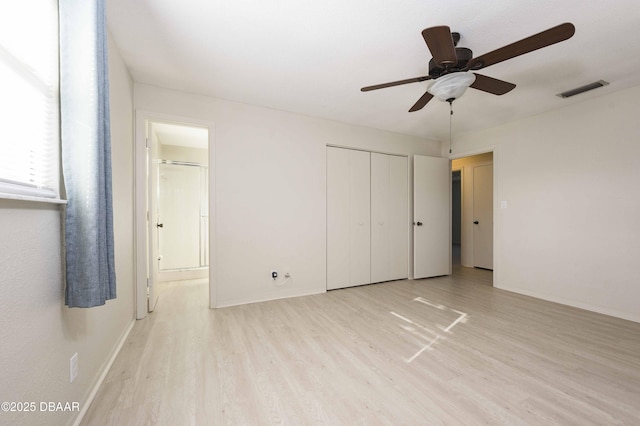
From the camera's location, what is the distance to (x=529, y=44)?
1.46 meters

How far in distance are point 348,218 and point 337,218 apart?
0.19 m

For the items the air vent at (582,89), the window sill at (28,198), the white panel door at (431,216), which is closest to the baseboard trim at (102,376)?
the window sill at (28,198)

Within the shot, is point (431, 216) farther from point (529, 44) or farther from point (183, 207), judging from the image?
point (183, 207)

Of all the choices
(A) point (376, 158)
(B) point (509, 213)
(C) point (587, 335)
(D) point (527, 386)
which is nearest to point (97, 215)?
(D) point (527, 386)

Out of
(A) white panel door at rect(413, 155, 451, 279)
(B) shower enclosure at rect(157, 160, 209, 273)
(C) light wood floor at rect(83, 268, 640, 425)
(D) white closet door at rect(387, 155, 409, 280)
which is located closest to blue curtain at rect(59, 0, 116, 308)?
(C) light wood floor at rect(83, 268, 640, 425)

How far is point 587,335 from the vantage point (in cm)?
222

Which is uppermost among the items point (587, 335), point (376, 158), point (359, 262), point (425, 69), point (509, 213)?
point (425, 69)

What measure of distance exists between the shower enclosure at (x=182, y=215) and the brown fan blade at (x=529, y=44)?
13.5ft

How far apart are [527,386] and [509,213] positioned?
277 cm

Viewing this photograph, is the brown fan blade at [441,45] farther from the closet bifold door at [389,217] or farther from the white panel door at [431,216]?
the white panel door at [431,216]

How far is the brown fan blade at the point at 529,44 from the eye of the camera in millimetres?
1303

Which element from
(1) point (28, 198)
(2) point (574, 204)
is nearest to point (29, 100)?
(1) point (28, 198)

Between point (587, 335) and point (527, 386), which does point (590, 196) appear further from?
point (527, 386)

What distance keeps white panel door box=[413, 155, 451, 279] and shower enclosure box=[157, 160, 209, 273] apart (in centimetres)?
370
